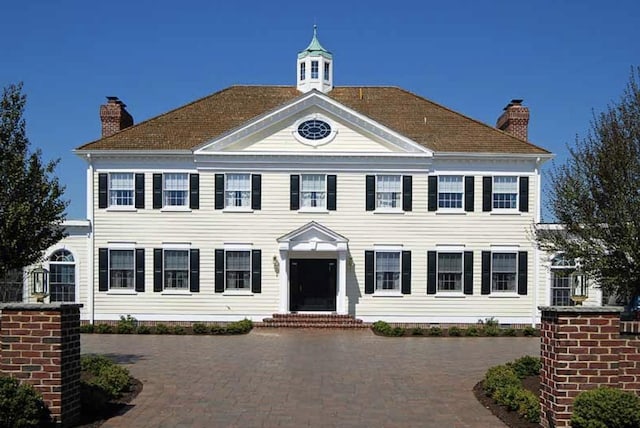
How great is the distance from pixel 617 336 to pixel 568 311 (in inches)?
29.1

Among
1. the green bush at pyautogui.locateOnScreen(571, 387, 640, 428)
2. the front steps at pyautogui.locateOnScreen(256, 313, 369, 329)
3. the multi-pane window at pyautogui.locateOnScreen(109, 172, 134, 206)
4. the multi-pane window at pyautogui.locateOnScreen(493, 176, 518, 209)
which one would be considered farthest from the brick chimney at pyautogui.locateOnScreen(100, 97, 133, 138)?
the green bush at pyautogui.locateOnScreen(571, 387, 640, 428)

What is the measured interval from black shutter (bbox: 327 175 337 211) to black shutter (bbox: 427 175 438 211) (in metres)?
3.53

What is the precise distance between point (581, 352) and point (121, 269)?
20.5 meters

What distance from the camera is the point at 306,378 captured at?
1391 centimetres

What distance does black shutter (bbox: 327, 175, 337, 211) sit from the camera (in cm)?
2620

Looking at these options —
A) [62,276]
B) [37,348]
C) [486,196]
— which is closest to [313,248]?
[486,196]

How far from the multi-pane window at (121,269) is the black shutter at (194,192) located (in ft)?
9.70

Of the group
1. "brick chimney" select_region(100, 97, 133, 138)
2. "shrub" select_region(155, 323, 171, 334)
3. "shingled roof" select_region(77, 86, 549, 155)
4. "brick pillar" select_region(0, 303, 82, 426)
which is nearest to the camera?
"brick pillar" select_region(0, 303, 82, 426)

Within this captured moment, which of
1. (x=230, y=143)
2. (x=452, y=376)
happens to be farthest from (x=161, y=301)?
(x=452, y=376)

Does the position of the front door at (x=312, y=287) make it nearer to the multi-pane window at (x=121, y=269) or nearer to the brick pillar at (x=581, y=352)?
the multi-pane window at (x=121, y=269)

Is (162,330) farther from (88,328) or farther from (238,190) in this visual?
(238,190)

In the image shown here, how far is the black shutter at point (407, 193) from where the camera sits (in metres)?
26.2

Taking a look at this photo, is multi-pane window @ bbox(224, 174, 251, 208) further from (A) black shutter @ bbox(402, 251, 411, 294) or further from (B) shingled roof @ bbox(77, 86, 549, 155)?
(A) black shutter @ bbox(402, 251, 411, 294)

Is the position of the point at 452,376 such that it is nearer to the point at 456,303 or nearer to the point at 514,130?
the point at 456,303
